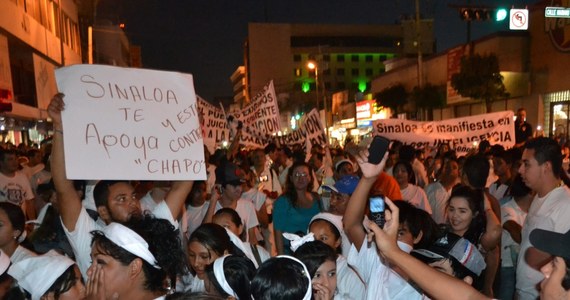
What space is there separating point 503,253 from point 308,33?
103377mm

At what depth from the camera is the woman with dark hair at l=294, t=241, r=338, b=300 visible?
10.1 feet

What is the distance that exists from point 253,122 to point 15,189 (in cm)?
511

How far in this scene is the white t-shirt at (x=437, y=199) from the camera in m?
6.35

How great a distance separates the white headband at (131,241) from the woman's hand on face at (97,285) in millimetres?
171

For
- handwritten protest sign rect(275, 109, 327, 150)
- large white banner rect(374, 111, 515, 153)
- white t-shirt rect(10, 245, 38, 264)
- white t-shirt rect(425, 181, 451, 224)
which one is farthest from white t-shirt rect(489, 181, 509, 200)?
white t-shirt rect(10, 245, 38, 264)

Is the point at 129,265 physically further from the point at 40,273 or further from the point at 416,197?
the point at 416,197

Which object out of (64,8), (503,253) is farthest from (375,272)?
(64,8)

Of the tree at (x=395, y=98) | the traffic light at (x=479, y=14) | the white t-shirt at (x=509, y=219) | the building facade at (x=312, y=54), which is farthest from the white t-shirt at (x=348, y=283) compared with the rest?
the building facade at (x=312, y=54)

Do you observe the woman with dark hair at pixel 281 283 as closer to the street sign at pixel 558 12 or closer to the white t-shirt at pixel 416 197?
the white t-shirt at pixel 416 197

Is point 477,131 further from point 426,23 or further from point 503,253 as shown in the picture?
point 426,23

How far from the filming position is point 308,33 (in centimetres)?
10488

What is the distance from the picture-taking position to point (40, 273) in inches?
115

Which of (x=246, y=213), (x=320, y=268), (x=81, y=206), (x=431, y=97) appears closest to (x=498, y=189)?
(x=246, y=213)

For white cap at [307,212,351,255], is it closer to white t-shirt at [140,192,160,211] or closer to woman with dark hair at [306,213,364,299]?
woman with dark hair at [306,213,364,299]
